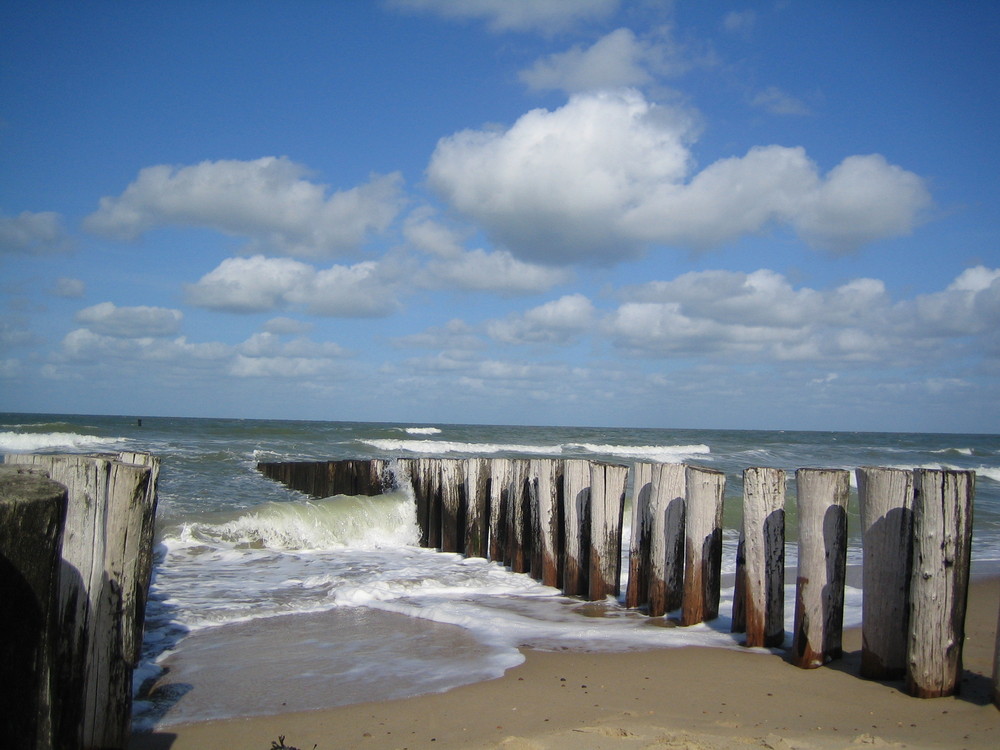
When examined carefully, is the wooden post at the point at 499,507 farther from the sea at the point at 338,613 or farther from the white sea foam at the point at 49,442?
the white sea foam at the point at 49,442

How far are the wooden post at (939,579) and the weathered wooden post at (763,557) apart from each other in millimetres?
1016

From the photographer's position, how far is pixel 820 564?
5.02m

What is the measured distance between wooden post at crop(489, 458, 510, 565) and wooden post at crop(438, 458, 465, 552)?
73 centimetres

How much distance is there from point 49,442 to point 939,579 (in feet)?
112

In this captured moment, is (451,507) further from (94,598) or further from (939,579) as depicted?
(94,598)

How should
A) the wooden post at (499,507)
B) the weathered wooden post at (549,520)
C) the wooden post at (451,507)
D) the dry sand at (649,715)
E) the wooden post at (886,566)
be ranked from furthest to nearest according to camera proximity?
the wooden post at (451,507)
the wooden post at (499,507)
the weathered wooden post at (549,520)
the wooden post at (886,566)
the dry sand at (649,715)

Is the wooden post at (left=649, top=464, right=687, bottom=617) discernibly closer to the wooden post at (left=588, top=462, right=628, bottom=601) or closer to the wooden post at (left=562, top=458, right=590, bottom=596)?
the wooden post at (left=588, top=462, right=628, bottom=601)

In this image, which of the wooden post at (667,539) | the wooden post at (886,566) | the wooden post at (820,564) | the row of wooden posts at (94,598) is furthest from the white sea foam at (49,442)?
the wooden post at (886,566)

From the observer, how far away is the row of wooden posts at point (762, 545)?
4434 mm

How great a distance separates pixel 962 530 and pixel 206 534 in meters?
9.27

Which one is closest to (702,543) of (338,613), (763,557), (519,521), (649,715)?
(763,557)

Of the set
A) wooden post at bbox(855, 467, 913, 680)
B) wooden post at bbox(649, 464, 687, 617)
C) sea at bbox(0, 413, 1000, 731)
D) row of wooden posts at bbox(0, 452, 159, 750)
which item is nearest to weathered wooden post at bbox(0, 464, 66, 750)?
row of wooden posts at bbox(0, 452, 159, 750)

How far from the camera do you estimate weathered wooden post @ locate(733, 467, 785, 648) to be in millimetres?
5383

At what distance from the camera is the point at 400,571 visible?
28.8ft
